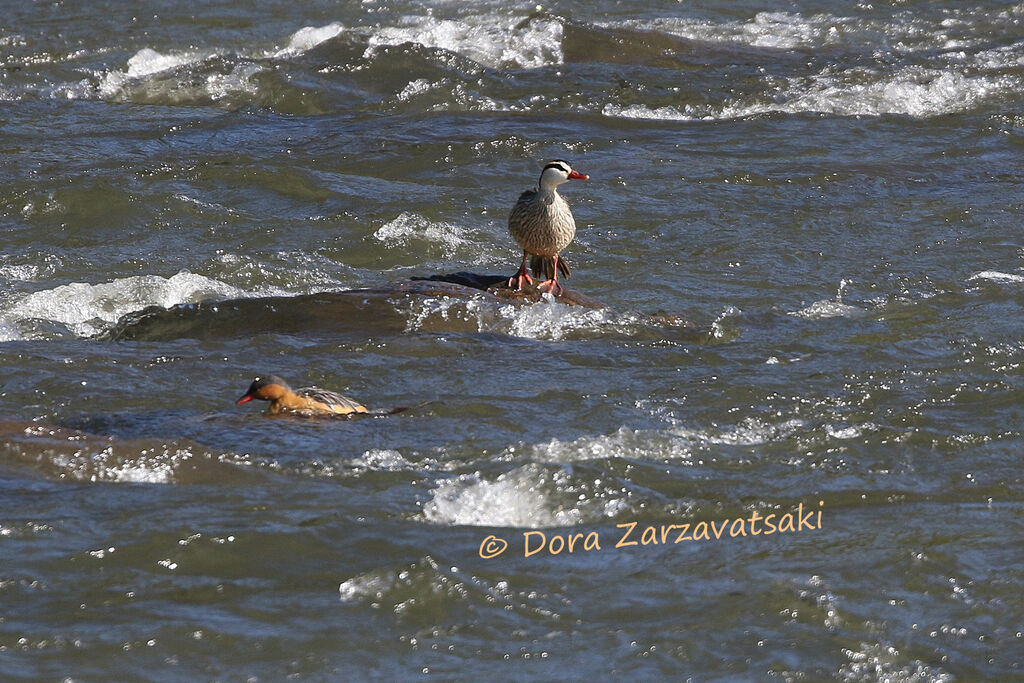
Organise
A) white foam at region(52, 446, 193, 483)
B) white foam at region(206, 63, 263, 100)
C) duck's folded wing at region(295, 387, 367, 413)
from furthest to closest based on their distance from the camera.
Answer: white foam at region(206, 63, 263, 100)
duck's folded wing at region(295, 387, 367, 413)
white foam at region(52, 446, 193, 483)

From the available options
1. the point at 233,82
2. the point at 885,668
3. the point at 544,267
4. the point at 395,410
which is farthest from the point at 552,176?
the point at 233,82

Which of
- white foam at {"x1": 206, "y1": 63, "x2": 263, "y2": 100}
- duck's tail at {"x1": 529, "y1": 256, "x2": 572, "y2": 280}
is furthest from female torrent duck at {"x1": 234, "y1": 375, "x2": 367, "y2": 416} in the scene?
white foam at {"x1": 206, "y1": 63, "x2": 263, "y2": 100}

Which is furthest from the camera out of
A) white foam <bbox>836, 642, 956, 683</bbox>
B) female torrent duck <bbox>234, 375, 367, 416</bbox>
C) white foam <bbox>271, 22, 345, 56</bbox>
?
white foam <bbox>271, 22, 345, 56</bbox>

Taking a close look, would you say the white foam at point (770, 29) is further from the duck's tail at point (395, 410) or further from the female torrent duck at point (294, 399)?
the female torrent duck at point (294, 399)

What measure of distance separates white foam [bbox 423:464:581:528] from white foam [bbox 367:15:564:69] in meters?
9.69

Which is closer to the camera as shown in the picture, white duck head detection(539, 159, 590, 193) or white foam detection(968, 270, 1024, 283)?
white duck head detection(539, 159, 590, 193)

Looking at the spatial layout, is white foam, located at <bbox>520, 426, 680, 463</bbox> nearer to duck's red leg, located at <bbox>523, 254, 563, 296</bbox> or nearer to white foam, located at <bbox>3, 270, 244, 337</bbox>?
duck's red leg, located at <bbox>523, 254, 563, 296</bbox>

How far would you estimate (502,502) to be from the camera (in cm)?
519

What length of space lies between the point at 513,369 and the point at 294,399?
4.16ft

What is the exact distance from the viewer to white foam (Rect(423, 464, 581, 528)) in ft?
16.7

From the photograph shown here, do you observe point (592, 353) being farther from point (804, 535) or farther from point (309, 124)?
point (309, 124)

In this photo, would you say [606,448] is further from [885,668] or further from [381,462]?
[885,668]

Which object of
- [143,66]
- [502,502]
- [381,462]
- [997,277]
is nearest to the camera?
[502,502]

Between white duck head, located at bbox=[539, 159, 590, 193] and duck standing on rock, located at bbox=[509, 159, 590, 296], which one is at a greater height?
white duck head, located at bbox=[539, 159, 590, 193]
